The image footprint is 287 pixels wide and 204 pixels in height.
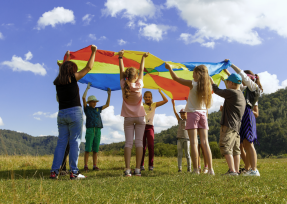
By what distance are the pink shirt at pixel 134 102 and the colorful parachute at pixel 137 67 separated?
163 centimetres

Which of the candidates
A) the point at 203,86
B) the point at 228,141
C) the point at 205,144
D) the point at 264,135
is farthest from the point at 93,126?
the point at 264,135

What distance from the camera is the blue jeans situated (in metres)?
3.87

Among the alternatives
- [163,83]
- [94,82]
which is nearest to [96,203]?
[94,82]

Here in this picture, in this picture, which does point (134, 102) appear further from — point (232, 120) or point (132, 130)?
point (232, 120)

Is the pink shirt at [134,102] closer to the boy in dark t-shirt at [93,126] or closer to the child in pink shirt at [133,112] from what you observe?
the child in pink shirt at [133,112]

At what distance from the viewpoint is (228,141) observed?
392 cm

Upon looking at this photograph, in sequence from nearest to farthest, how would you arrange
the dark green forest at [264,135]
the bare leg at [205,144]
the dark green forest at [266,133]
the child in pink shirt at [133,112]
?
the bare leg at [205,144]
the child in pink shirt at [133,112]
the dark green forest at [264,135]
the dark green forest at [266,133]

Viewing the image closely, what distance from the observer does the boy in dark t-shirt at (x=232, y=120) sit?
3.90 meters

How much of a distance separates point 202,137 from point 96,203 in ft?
8.33

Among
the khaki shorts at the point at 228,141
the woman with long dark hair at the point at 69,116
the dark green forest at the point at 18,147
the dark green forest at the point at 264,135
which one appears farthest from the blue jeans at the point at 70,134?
the dark green forest at the point at 264,135

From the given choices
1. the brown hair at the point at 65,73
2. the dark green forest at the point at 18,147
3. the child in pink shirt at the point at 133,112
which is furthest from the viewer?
the child in pink shirt at the point at 133,112

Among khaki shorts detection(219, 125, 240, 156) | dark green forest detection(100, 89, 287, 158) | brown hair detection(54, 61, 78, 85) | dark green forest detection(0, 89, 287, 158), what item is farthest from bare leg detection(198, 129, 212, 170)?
dark green forest detection(0, 89, 287, 158)

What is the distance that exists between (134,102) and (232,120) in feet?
6.25

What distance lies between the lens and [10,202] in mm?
2127
